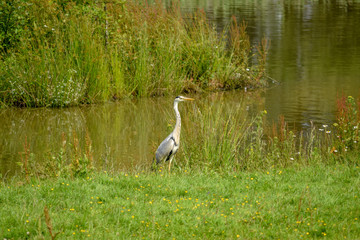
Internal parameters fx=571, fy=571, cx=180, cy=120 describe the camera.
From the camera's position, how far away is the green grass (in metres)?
5.20

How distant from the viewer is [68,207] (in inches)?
227

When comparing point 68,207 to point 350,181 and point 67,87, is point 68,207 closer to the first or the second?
point 350,181

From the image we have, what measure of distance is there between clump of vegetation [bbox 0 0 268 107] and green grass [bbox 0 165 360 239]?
5591 mm

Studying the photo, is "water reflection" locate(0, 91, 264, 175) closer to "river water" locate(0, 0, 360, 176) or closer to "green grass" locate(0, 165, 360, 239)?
"river water" locate(0, 0, 360, 176)

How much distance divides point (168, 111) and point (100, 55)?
6.29ft

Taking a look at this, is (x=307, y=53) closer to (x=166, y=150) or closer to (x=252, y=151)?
(x=252, y=151)

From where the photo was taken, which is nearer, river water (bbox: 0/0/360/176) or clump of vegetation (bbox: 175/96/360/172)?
clump of vegetation (bbox: 175/96/360/172)

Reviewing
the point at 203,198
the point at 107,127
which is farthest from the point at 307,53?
the point at 203,198

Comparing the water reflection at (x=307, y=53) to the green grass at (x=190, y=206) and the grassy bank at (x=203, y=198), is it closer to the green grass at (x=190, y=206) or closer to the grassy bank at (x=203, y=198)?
the grassy bank at (x=203, y=198)

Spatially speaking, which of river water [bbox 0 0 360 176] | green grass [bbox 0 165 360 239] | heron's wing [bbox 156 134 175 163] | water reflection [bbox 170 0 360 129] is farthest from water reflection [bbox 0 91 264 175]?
green grass [bbox 0 165 360 239]

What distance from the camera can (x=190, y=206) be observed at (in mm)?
5824

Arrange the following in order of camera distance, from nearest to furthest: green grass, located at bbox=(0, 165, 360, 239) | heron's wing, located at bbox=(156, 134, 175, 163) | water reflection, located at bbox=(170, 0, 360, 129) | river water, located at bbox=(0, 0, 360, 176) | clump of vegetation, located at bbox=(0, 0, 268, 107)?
green grass, located at bbox=(0, 165, 360, 239) → heron's wing, located at bbox=(156, 134, 175, 163) → river water, located at bbox=(0, 0, 360, 176) → clump of vegetation, located at bbox=(0, 0, 268, 107) → water reflection, located at bbox=(170, 0, 360, 129)

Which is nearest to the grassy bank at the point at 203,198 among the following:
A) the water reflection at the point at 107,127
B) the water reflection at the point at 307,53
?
the water reflection at the point at 107,127

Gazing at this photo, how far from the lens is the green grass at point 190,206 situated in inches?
205
